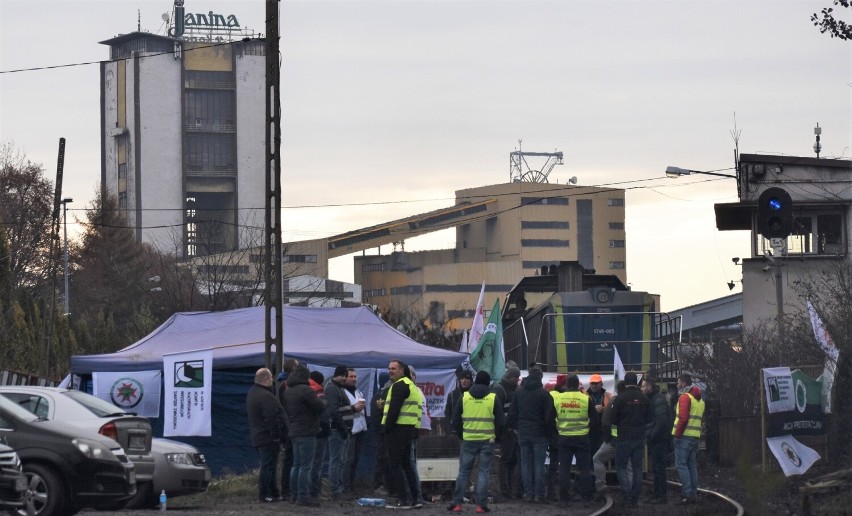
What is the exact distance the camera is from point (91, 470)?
1454cm

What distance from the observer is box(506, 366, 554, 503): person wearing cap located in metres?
19.3

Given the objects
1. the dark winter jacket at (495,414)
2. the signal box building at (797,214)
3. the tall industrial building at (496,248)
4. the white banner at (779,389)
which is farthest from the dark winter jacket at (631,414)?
the tall industrial building at (496,248)

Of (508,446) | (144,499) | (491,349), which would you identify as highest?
(491,349)

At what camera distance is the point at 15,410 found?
15.0 metres

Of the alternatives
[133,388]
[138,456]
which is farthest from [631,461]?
[133,388]

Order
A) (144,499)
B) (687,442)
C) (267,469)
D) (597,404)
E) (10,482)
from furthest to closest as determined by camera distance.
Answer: (597,404)
(687,442)
(267,469)
(144,499)
(10,482)

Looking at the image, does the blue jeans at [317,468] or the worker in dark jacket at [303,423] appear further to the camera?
the blue jeans at [317,468]

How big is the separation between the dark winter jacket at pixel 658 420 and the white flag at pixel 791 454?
2182mm

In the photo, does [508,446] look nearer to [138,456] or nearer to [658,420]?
[658,420]

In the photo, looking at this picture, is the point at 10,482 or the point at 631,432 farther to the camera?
the point at 631,432

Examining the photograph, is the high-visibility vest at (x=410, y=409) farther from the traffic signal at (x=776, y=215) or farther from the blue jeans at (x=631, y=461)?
the traffic signal at (x=776, y=215)

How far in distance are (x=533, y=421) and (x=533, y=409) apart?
0.17 metres

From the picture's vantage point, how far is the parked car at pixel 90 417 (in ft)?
52.8

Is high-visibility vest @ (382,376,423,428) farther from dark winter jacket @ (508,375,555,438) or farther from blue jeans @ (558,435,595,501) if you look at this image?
blue jeans @ (558,435,595,501)
